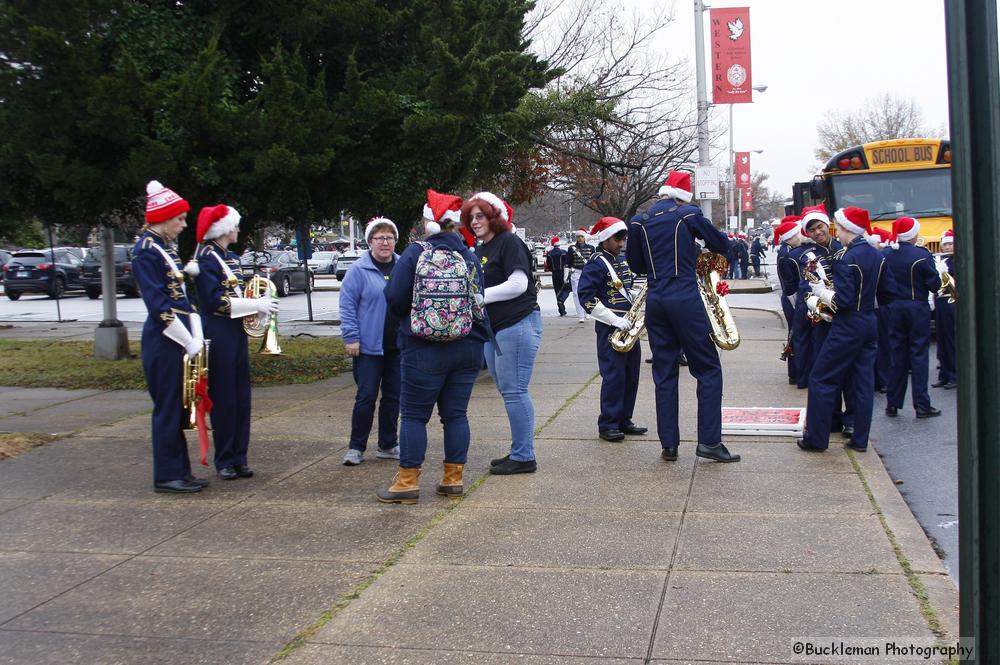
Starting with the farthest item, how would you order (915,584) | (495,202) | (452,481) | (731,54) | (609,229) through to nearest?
(731,54) → (609,229) → (495,202) → (452,481) → (915,584)

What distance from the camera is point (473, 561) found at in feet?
16.3

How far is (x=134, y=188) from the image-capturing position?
Result: 1063cm

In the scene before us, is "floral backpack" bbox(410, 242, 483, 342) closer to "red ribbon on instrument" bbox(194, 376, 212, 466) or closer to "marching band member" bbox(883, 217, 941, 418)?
"red ribbon on instrument" bbox(194, 376, 212, 466)

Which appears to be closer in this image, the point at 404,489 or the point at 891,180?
the point at 404,489

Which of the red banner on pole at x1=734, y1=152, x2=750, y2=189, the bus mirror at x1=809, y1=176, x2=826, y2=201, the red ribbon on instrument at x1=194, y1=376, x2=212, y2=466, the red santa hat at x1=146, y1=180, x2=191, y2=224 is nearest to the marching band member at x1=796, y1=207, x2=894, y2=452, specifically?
the red ribbon on instrument at x1=194, y1=376, x2=212, y2=466

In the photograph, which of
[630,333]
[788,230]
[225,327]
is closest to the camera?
[225,327]

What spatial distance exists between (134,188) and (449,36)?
153 inches

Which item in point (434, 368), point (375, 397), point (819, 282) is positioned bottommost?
point (375, 397)

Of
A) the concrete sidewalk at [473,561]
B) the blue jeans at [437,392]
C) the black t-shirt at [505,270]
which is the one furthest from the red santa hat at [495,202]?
the concrete sidewalk at [473,561]

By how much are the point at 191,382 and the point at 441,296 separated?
5.95 ft

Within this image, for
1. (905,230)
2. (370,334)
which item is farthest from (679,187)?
(905,230)

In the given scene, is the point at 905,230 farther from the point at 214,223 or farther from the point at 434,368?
the point at 214,223

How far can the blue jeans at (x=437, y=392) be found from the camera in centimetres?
591

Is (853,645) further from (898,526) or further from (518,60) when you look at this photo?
(518,60)
